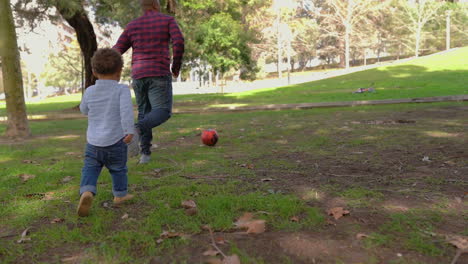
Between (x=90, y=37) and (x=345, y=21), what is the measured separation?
40.6 metres

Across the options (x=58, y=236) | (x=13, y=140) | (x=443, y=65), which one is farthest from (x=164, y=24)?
(x=443, y=65)

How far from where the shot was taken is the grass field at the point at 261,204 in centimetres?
246

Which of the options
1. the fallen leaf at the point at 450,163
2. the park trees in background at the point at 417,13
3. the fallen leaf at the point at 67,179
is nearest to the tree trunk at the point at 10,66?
the fallen leaf at the point at 67,179

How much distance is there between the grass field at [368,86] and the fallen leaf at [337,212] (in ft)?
47.2

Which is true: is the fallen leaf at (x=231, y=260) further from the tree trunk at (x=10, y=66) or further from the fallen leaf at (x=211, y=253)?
the tree trunk at (x=10, y=66)

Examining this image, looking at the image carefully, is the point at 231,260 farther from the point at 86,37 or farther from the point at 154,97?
the point at 86,37

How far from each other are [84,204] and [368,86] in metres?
22.4

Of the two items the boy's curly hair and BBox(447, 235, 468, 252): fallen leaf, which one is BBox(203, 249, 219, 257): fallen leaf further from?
the boy's curly hair

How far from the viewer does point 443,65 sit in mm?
30609

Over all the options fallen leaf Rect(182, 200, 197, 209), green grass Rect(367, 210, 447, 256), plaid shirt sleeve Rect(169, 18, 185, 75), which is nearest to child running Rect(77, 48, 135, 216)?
fallen leaf Rect(182, 200, 197, 209)

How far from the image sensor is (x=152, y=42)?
4.89m

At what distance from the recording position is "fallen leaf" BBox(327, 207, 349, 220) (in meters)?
2.96

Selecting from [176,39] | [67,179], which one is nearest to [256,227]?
[67,179]

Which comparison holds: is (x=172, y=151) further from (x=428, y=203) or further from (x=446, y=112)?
(x=446, y=112)
